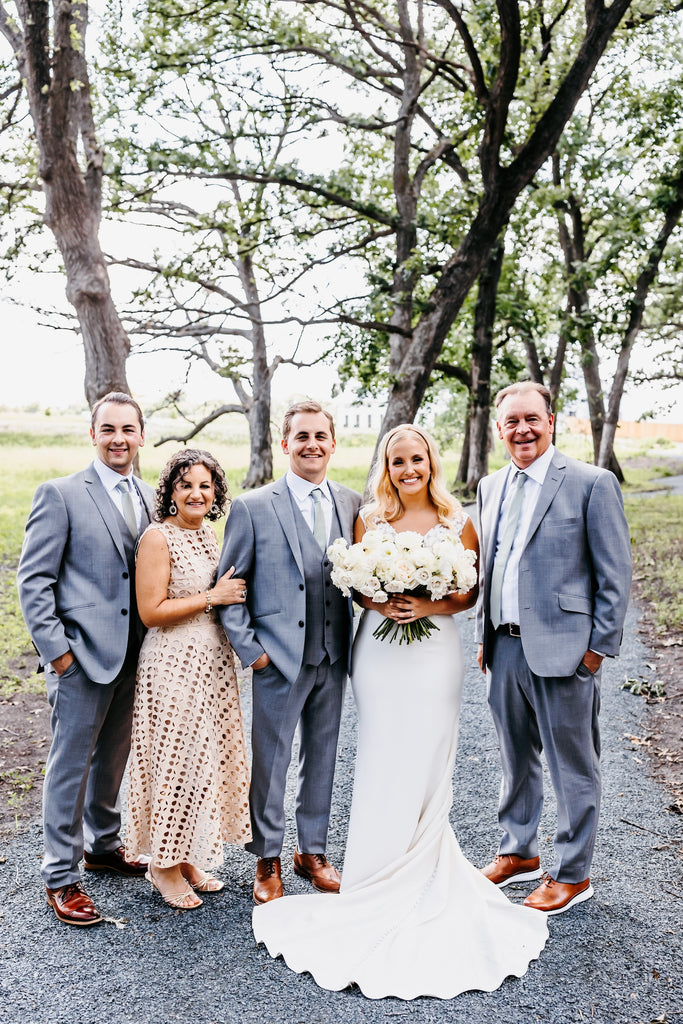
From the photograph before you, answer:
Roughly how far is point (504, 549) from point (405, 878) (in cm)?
176

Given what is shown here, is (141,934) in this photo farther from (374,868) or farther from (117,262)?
(117,262)

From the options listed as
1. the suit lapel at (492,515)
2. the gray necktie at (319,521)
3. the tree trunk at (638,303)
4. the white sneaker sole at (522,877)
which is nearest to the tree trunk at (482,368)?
the tree trunk at (638,303)

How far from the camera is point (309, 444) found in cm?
452

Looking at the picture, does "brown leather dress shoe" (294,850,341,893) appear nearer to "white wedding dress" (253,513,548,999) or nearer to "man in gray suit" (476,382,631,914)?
"white wedding dress" (253,513,548,999)

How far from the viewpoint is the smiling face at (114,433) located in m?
4.49

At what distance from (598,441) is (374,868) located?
21409 millimetres

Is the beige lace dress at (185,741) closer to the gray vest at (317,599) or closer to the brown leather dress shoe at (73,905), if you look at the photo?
the brown leather dress shoe at (73,905)

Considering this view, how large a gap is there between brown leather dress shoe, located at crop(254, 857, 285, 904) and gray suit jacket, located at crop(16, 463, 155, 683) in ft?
4.24

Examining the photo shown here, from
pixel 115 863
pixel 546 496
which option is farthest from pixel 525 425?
pixel 115 863

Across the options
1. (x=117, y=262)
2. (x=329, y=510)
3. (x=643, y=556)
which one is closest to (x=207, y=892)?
(x=329, y=510)

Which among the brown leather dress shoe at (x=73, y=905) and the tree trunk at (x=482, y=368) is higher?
the tree trunk at (x=482, y=368)

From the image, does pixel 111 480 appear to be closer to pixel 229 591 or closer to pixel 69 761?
pixel 229 591

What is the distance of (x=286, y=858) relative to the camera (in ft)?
16.4

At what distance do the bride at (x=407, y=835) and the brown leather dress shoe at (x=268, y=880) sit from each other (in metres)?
0.14
